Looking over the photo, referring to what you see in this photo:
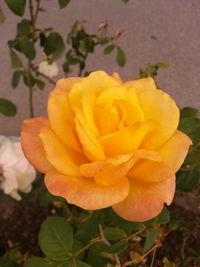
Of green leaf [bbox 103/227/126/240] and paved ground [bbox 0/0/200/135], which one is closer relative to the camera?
green leaf [bbox 103/227/126/240]

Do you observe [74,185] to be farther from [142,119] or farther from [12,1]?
[12,1]

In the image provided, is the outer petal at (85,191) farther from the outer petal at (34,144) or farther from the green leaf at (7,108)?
the green leaf at (7,108)

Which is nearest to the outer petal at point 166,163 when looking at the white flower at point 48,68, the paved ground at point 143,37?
the white flower at point 48,68

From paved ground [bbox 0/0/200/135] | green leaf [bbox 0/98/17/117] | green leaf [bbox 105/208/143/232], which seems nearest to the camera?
green leaf [bbox 105/208/143/232]

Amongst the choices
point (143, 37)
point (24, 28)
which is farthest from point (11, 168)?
point (143, 37)

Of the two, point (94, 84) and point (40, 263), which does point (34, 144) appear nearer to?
point (94, 84)

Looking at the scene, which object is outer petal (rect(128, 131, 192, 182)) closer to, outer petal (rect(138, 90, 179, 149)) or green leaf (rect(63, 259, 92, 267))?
outer petal (rect(138, 90, 179, 149))

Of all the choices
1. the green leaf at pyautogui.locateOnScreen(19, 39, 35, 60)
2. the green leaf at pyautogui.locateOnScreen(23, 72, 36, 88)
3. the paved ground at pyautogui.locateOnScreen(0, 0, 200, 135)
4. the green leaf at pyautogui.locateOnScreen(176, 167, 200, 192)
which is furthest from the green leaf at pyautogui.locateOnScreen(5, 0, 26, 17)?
the paved ground at pyautogui.locateOnScreen(0, 0, 200, 135)
